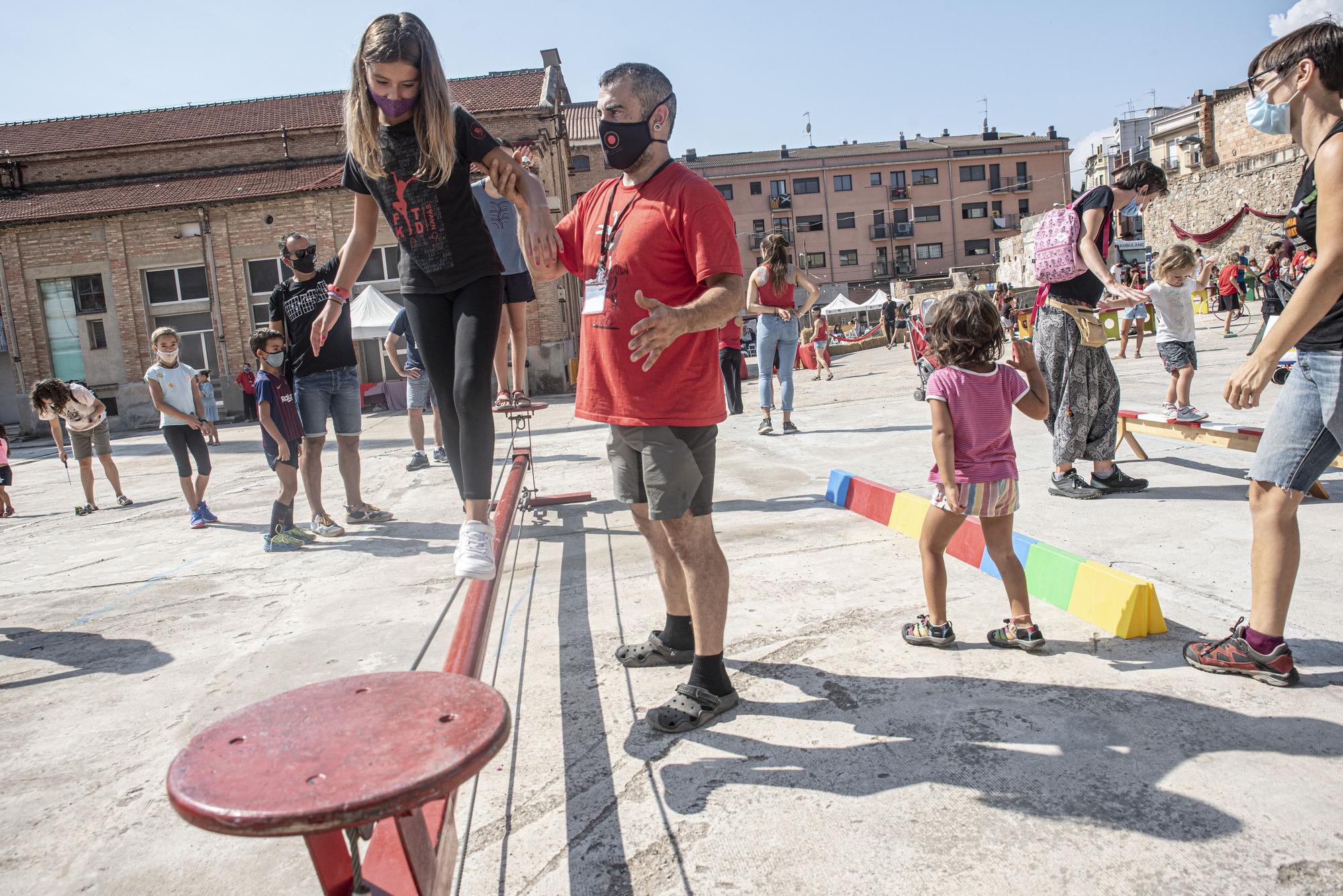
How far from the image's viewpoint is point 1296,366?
2.71 m

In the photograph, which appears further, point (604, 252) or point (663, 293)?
point (604, 252)

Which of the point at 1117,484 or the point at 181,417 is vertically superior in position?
the point at 181,417

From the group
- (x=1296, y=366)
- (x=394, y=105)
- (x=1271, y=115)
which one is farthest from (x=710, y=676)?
(x=1271, y=115)

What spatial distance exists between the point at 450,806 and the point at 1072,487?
15.3ft

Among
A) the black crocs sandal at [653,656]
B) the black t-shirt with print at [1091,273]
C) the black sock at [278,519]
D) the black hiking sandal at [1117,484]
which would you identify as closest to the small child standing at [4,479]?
the black sock at [278,519]

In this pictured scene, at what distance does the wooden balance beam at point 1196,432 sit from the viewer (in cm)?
493

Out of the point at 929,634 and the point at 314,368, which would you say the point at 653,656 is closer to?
the point at 929,634

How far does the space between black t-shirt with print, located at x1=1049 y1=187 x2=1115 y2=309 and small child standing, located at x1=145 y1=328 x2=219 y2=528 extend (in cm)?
703

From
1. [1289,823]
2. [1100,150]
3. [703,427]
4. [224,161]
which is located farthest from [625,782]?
[1100,150]

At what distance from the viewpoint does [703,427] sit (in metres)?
2.79

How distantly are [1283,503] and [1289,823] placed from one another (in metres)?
1.12

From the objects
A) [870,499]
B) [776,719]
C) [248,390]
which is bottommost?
[776,719]

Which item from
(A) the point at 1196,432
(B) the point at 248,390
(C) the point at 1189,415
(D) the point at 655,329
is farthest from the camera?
(B) the point at 248,390

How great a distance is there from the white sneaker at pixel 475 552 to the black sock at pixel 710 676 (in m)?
0.75
